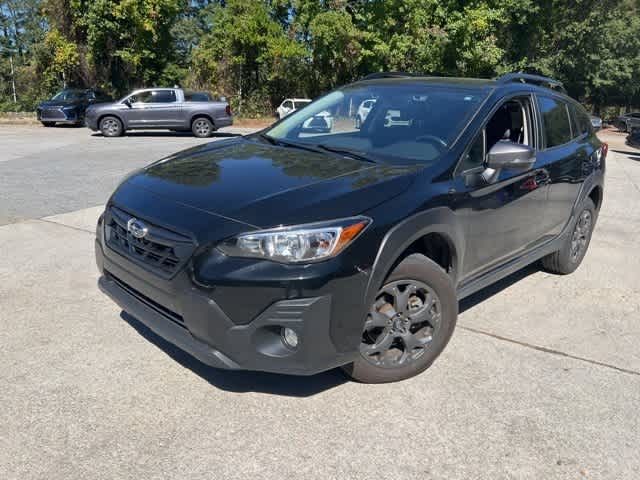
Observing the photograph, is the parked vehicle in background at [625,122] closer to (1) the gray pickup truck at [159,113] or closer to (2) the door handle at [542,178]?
(1) the gray pickup truck at [159,113]

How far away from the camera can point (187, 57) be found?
3419 centimetres

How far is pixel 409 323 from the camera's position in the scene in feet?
10.8

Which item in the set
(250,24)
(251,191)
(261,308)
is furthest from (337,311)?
(250,24)

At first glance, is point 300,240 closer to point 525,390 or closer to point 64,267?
point 525,390

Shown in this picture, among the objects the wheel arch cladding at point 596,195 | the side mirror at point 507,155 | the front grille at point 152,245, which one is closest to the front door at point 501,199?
the side mirror at point 507,155

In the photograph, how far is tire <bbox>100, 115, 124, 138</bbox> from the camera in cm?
1902

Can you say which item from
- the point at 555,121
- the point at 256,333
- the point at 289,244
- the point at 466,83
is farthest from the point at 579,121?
the point at 256,333

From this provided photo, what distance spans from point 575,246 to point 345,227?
3.43 meters

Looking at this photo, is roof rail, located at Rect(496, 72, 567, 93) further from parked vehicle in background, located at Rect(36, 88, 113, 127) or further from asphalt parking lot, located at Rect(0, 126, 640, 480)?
parked vehicle in background, located at Rect(36, 88, 113, 127)

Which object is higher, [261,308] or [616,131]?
[261,308]

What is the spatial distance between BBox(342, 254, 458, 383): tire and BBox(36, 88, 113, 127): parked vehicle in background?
872 inches

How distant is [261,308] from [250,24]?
90.6 feet

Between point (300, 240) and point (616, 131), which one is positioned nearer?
point (300, 240)

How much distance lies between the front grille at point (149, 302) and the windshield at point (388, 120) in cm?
153
